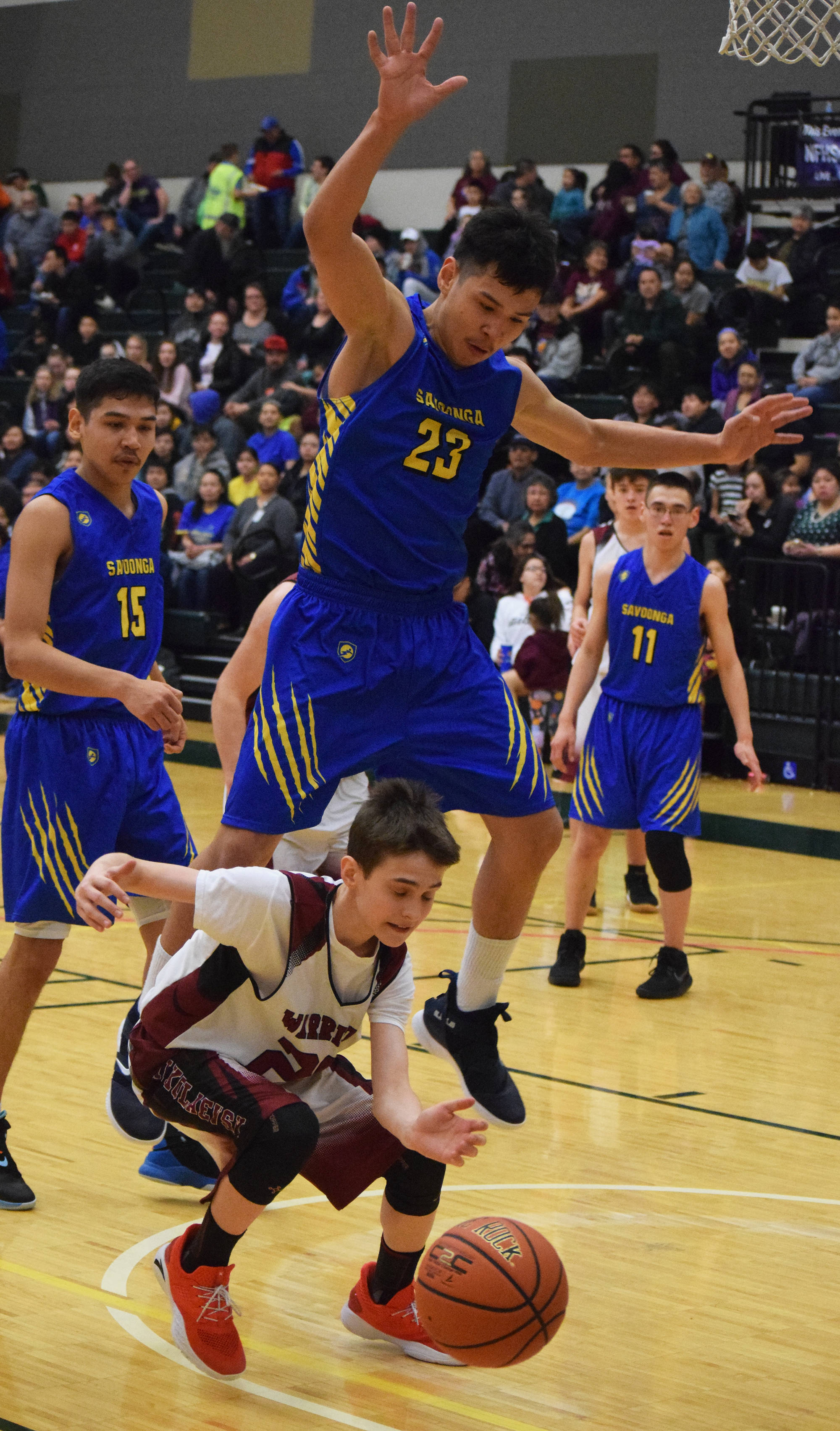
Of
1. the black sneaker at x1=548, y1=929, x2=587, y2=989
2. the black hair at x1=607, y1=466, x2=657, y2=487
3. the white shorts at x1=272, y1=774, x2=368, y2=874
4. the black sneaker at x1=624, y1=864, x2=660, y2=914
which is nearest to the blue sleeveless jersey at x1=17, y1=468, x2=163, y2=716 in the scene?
the white shorts at x1=272, y1=774, x2=368, y2=874

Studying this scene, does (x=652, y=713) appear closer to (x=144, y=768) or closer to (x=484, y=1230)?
(x=144, y=768)

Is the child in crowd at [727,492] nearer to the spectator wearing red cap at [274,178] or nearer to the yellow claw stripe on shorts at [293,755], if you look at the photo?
the spectator wearing red cap at [274,178]

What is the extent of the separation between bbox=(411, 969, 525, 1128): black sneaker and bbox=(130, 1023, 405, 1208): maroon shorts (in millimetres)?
364

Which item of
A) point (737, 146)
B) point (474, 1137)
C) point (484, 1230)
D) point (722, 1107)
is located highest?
point (737, 146)

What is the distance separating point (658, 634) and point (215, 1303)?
432 cm

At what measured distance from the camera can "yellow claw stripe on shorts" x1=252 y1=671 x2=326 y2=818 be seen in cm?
365

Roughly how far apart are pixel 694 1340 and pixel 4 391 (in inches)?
751

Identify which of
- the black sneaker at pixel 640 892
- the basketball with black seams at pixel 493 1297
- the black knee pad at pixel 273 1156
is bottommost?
the black sneaker at pixel 640 892

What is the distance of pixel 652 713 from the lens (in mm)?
7129

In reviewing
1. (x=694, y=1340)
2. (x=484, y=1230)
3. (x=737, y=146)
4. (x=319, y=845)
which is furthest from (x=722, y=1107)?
(x=737, y=146)

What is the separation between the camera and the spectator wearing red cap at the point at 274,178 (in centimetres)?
1984

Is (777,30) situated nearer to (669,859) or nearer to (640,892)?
(669,859)

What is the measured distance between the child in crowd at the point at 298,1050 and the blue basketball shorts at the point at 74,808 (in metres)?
0.68

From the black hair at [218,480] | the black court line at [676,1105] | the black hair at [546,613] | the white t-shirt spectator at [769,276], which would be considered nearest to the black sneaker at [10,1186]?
the black court line at [676,1105]
